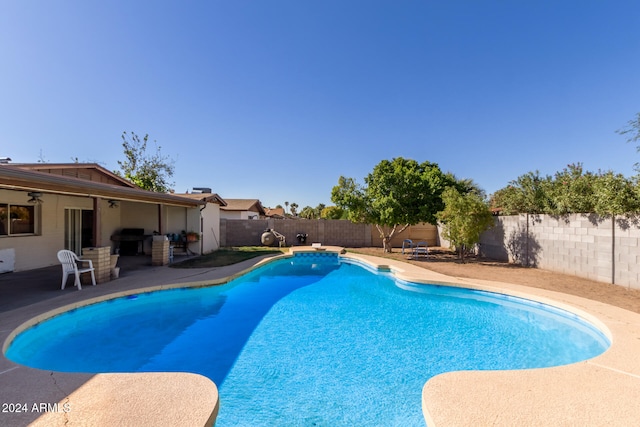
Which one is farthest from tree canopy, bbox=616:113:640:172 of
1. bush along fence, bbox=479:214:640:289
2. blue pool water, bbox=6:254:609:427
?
blue pool water, bbox=6:254:609:427

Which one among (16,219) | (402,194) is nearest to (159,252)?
(16,219)

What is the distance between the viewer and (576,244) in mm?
9242

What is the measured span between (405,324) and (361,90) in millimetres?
11947

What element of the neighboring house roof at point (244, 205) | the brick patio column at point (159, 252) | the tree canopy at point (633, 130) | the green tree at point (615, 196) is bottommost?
the brick patio column at point (159, 252)

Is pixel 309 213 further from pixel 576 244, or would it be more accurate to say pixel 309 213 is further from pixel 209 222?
pixel 576 244

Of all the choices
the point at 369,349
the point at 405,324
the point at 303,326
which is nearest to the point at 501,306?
the point at 405,324

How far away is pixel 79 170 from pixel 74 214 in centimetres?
237

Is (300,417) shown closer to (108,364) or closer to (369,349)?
(369,349)

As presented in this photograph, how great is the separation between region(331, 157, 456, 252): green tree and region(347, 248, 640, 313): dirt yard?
2.49 m

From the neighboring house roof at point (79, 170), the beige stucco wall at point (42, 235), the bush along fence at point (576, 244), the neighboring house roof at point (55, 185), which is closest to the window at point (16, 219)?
the beige stucco wall at point (42, 235)

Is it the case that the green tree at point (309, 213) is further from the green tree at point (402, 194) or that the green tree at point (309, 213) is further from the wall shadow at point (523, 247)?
the wall shadow at point (523, 247)

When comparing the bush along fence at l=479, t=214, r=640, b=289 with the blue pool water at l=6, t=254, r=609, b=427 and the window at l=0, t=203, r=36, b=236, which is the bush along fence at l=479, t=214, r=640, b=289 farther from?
the window at l=0, t=203, r=36, b=236

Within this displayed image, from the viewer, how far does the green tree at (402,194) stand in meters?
14.1

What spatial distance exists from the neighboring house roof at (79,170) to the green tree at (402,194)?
12.6m
